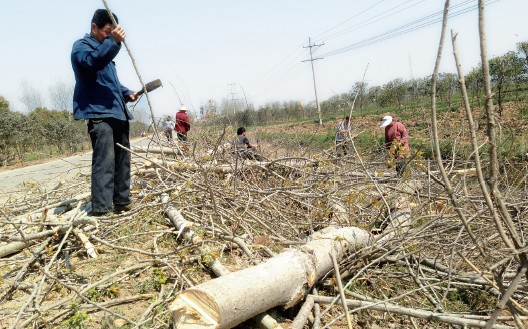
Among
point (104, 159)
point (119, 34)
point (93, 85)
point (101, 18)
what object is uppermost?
point (101, 18)

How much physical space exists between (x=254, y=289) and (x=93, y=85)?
2.22 m

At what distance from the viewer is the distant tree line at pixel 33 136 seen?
21.1 m

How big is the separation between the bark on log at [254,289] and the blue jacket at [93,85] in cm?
192

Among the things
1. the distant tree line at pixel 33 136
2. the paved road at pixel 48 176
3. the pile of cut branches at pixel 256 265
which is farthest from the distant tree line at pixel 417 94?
the distant tree line at pixel 33 136

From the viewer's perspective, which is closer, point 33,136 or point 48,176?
point 48,176

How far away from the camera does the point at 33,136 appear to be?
75.3 feet

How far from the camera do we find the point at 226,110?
5.07 meters

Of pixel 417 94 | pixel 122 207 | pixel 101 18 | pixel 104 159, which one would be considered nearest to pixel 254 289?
pixel 104 159

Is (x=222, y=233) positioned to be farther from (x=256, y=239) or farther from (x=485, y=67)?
(x=485, y=67)

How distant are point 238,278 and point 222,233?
1008 mm

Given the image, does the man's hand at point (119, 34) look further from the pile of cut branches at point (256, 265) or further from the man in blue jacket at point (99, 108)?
the pile of cut branches at point (256, 265)

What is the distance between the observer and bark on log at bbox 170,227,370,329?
182 cm

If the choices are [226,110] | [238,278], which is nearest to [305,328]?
[238,278]

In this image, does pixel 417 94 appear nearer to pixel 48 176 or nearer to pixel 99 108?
pixel 48 176
